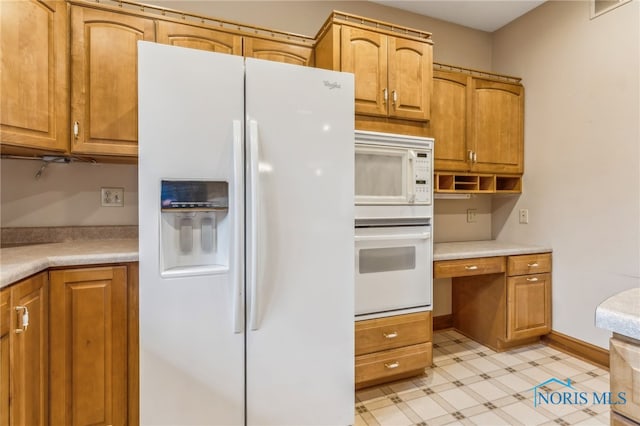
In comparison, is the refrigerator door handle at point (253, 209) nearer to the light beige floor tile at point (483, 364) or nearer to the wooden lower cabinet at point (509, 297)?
the wooden lower cabinet at point (509, 297)

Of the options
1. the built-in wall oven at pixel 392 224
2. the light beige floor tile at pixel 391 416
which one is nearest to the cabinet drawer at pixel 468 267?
the built-in wall oven at pixel 392 224

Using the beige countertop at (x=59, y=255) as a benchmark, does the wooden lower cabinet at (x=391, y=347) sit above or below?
below

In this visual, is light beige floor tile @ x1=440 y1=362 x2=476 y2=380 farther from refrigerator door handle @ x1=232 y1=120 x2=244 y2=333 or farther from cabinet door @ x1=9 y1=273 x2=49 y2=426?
cabinet door @ x1=9 y1=273 x2=49 y2=426

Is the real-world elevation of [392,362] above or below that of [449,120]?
below

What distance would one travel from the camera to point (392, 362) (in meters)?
1.98

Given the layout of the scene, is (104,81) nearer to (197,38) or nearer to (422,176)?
(197,38)

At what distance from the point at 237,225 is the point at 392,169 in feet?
3.56

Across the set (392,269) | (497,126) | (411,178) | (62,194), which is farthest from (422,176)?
(62,194)

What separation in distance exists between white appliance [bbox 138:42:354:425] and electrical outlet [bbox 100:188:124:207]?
3.06ft

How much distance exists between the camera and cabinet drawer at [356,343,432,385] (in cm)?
190

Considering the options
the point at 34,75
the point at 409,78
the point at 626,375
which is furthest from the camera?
the point at 409,78

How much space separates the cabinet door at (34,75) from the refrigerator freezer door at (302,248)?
101cm

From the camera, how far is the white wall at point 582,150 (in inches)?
83.9

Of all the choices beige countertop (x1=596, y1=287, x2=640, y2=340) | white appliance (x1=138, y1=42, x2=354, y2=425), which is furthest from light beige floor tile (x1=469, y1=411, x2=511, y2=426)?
beige countertop (x1=596, y1=287, x2=640, y2=340)
